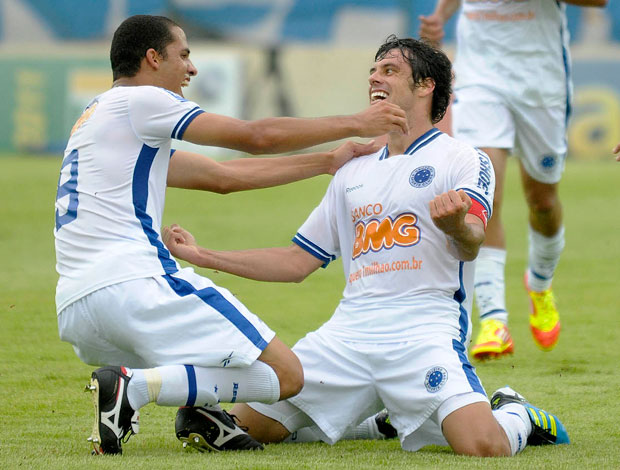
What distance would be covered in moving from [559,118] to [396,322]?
298cm

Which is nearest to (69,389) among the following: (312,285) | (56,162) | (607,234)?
(312,285)

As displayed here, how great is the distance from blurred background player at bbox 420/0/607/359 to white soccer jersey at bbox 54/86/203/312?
290cm

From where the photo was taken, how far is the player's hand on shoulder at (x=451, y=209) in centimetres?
391

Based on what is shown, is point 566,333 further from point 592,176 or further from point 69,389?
point 592,176

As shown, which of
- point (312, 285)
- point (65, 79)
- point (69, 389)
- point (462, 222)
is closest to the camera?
point (462, 222)

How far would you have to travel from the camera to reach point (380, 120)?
4.20 meters

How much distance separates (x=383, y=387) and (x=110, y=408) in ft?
3.42

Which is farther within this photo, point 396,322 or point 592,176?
point 592,176

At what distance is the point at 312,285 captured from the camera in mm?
8867

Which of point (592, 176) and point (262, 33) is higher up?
point (262, 33)

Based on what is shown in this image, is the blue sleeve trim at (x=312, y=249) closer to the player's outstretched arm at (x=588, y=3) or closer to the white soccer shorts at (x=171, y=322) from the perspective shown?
the white soccer shorts at (x=171, y=322)

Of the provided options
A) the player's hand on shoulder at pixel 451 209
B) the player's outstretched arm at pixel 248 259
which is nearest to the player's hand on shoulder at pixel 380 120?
the player's hand on shoulder at pixel 451 209

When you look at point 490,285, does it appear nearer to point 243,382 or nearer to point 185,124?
point 243,382

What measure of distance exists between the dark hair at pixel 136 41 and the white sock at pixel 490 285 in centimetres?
259
